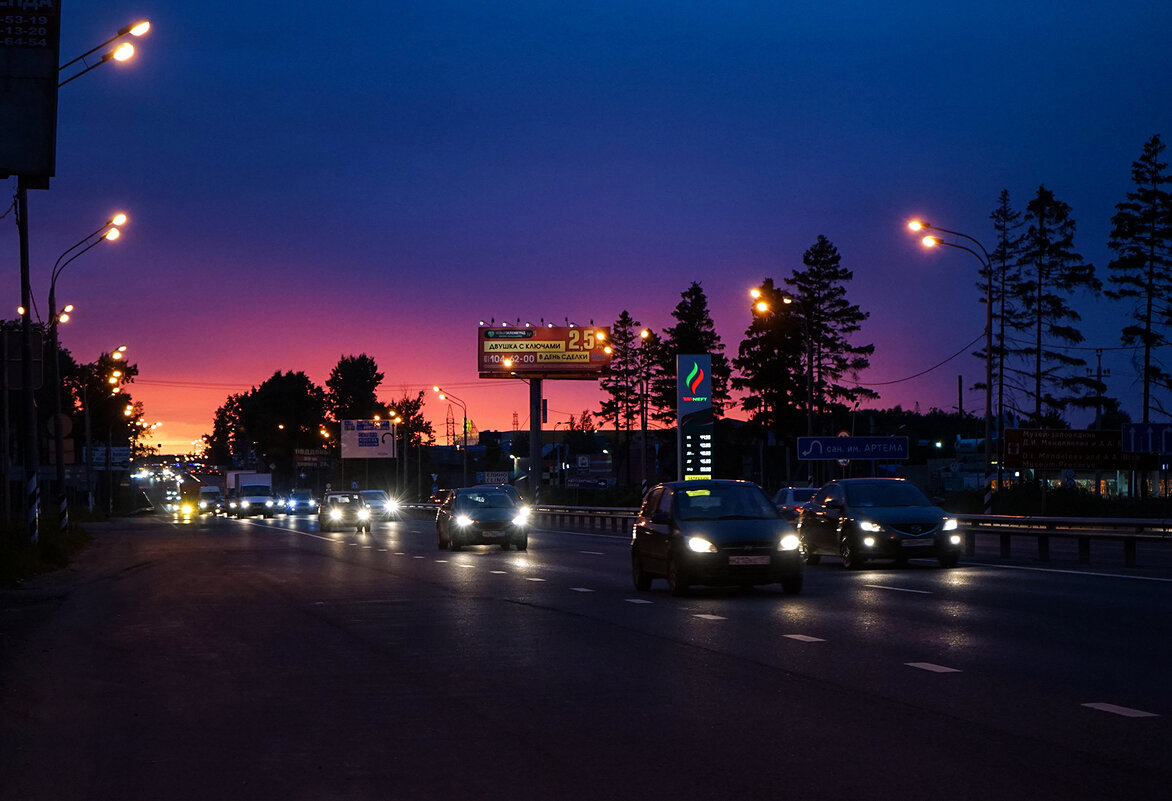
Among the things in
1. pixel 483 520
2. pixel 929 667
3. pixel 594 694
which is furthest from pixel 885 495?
pixel 594 694

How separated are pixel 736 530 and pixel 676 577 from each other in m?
1.03

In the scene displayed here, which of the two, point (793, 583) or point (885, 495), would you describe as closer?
point (793, 583)

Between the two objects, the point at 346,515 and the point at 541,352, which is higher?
the point at 541,352

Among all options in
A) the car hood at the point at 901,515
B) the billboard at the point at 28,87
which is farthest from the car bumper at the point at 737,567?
the billboard at the point at 28,87

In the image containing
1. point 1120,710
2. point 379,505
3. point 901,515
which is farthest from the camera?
point 379,505

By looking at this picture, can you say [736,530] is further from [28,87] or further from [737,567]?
[28,87]

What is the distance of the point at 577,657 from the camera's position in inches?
502

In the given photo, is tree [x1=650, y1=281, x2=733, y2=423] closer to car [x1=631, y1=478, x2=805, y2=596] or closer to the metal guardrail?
the metal guardrail

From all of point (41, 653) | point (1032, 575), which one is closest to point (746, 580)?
point (1032, 575)

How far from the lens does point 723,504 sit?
66.3ft

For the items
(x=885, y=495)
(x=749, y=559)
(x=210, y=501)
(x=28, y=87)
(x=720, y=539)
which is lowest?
(x=210, y=501)

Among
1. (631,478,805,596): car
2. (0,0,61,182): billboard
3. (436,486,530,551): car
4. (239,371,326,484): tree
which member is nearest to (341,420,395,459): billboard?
(239,371,326,484): tree

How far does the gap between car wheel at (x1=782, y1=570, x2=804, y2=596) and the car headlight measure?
3.59 ft

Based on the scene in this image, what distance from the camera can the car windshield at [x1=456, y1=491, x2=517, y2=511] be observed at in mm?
35344
